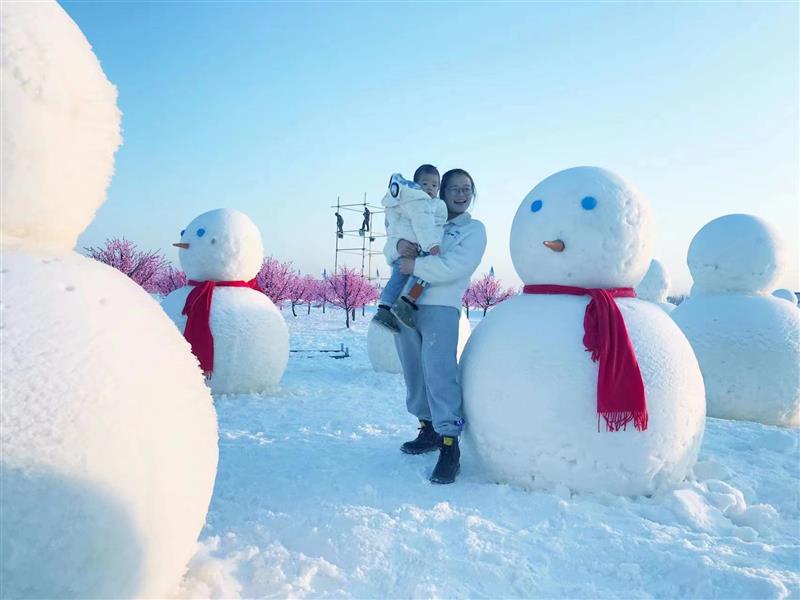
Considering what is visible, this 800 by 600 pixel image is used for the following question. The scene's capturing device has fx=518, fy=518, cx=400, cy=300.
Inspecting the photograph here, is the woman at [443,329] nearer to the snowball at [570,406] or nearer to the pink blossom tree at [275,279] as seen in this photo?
the snowball at [570,406]

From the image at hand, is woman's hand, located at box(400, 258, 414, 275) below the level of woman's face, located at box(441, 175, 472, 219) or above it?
below

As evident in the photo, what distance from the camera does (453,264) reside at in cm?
350

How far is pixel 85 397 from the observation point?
4.79 feet

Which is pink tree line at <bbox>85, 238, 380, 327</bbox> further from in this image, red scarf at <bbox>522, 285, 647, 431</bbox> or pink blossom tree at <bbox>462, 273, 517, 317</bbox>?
red scarf at <bbox>522, 285, 647, 431</bbox>

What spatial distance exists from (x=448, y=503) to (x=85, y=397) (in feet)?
6.67

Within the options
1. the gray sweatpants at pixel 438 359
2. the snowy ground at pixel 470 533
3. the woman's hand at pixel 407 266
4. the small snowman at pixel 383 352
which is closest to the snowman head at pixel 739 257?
the snowy ground at pixel 470 533

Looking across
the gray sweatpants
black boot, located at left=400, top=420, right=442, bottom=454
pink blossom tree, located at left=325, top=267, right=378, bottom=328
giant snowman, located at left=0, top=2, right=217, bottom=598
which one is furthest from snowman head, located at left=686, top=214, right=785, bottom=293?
pink blossom tree, located at left=325, top=267, right=378, bottom=328

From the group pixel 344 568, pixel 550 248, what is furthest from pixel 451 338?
pixel 344 568

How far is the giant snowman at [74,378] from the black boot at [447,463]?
5.78 ft

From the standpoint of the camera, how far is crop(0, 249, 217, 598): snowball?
1.38 meters

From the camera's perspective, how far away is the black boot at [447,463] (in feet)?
10.7

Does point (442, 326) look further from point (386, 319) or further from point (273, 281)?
point (273, 281)

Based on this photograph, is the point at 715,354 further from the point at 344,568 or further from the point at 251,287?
the point at 251,287

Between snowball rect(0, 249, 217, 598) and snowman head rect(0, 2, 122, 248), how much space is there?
4.7 inches
